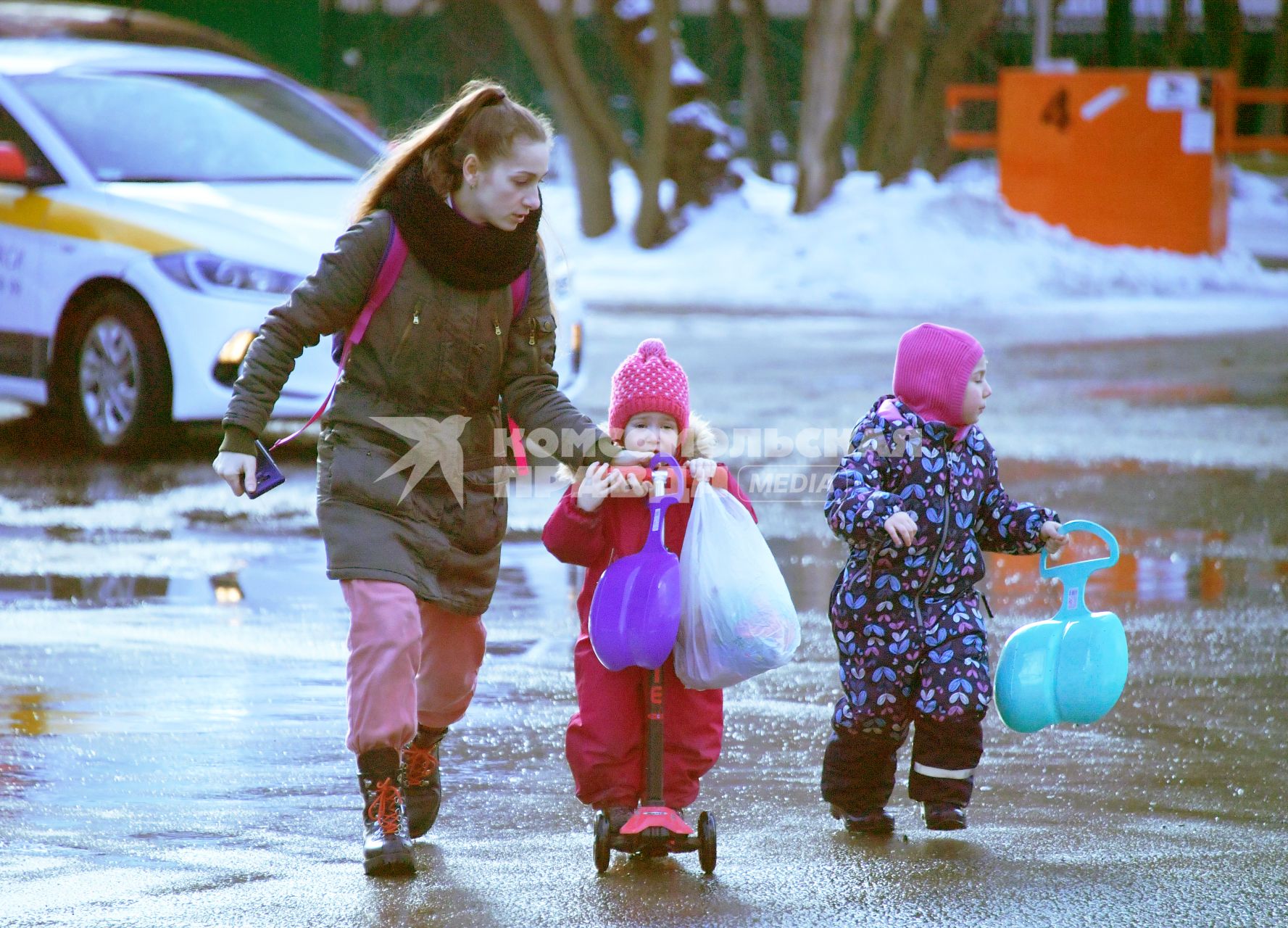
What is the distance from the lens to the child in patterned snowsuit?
14.4ft

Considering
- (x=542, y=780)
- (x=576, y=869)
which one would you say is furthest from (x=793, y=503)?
(x=576, y=869)

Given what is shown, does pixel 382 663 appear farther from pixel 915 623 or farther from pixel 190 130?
pixel 190 130

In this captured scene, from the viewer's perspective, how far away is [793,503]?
905 centimetres

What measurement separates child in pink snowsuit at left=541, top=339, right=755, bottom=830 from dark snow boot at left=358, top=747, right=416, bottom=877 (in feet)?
1.27

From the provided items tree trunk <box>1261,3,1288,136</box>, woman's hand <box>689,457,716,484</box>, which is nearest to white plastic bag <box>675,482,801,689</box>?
woman's hand <box>689,457,716,484</box>

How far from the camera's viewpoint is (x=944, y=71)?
98.0ft

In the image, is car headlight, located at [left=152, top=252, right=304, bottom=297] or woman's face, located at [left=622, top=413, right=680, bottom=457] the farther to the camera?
car headlight, located at [left=152, top=252, right=304, bottom=297]

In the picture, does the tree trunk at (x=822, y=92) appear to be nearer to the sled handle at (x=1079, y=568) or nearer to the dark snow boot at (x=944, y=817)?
the sled handle at (x=1079, y=568)

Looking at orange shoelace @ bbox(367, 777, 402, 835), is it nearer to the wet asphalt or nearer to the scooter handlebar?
the wet asphalt

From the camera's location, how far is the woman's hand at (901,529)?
4191mm

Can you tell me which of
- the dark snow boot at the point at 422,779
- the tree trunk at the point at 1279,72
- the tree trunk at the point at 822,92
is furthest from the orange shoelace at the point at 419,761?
the tree trunk at the point at 1279,72

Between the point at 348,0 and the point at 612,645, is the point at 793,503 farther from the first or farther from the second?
the point at 348,0

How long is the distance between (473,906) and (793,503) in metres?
5.23

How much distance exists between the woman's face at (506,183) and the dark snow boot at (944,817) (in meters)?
1.59
